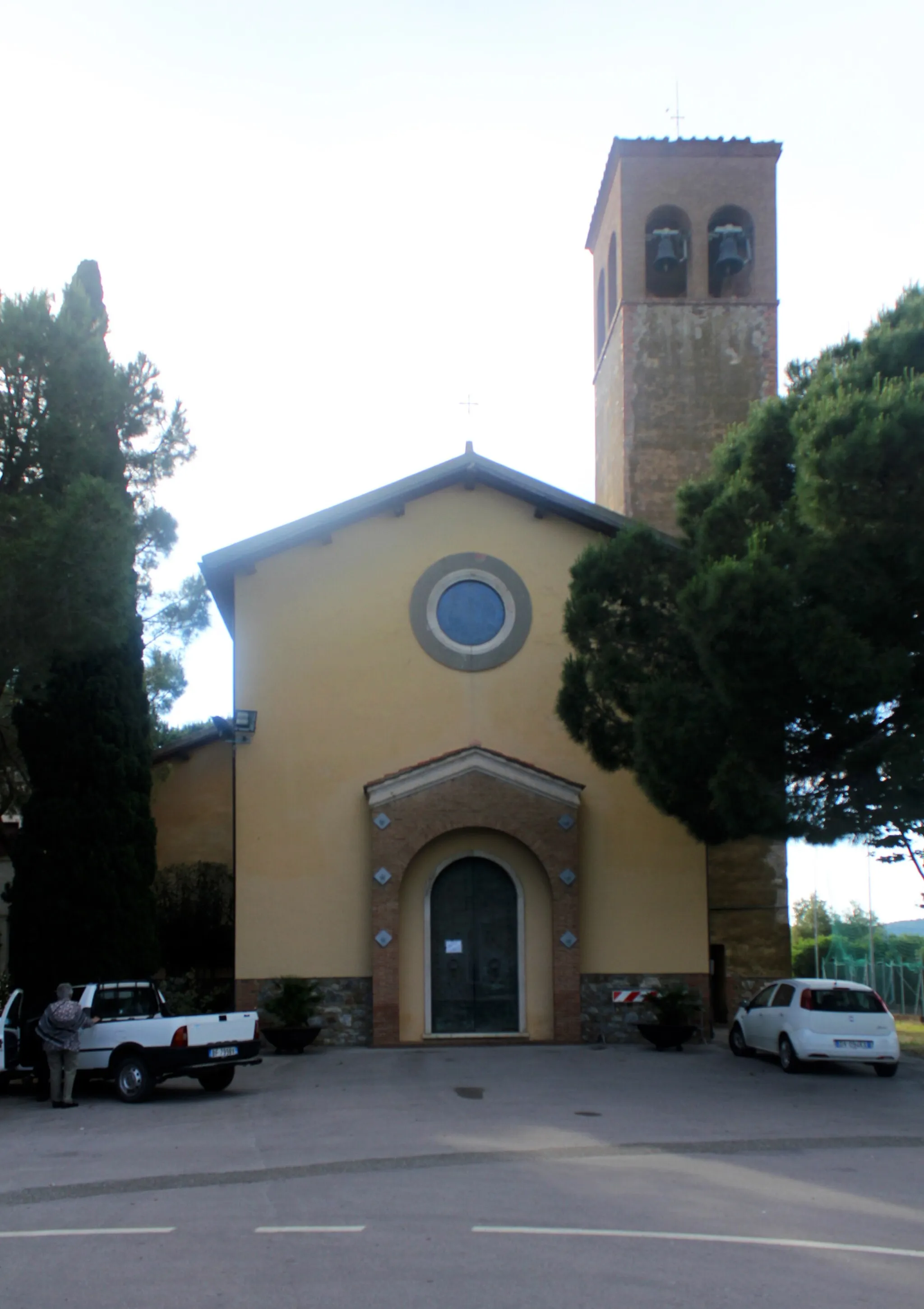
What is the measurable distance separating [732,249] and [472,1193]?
888 inches

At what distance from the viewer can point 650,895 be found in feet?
69.9

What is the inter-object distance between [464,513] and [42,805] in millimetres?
8180

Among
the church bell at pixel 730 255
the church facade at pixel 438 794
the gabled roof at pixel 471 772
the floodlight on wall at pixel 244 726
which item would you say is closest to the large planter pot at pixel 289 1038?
the church facade at pixel 438 794

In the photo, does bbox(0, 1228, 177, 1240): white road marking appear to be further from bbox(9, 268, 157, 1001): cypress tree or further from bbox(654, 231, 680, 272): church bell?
bbox(654, 231, 680, 272): church bell

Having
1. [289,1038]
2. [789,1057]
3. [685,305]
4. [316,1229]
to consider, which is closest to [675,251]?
[685,305]

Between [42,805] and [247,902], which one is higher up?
[42,805]

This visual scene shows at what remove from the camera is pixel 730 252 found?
90.3ft

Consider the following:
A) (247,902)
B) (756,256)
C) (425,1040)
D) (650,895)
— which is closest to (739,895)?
(650,895)

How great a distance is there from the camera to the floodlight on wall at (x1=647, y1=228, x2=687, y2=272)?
27547mm

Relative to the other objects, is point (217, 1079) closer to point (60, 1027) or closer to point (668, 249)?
point (60, 1027)

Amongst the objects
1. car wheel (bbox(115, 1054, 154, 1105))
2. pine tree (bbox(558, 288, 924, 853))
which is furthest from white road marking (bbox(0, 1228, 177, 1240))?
pine tree (bbox(558, 288, 924, 853))

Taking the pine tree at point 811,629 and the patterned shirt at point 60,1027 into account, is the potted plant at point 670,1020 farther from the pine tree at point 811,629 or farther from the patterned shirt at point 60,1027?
the patterned shirt at point 60,1027

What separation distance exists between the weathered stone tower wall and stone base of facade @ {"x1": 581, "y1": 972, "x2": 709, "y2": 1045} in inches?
219

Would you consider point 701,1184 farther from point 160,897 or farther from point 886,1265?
point 160,897
